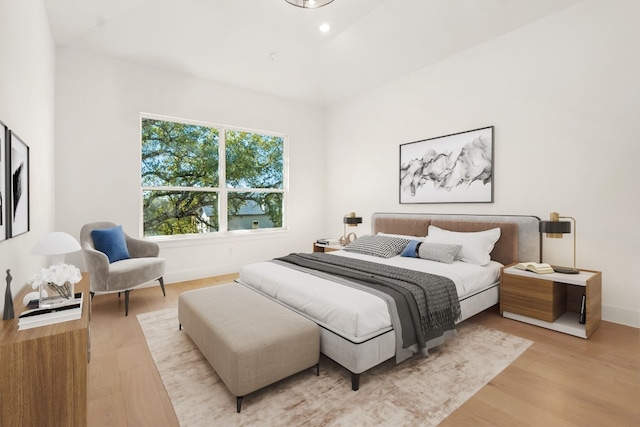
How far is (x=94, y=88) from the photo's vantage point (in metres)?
3.96

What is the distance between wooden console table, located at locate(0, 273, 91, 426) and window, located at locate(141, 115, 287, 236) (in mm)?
3268

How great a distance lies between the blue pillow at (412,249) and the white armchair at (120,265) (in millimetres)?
2896

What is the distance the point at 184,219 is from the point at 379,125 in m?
3.41

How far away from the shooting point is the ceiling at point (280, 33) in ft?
11.4

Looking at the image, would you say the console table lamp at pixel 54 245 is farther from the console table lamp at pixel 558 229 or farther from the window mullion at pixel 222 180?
the console table lamp at pixel 558 229

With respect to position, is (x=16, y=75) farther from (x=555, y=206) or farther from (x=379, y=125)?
(x=555, y=206)

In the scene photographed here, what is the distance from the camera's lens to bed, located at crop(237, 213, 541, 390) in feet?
6.68

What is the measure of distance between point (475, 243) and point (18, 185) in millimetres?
3979

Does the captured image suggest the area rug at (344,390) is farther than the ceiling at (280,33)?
No

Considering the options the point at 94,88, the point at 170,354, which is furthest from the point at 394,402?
the point at 94,88

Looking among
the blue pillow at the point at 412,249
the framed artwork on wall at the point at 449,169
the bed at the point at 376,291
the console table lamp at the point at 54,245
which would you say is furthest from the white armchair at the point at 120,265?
the framed artwork on wall at the point at 449,169

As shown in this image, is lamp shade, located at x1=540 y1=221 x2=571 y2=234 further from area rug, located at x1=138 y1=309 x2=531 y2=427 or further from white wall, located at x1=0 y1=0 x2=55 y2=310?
white wall, located at x1=0 y1=0 x2=55 y2=310

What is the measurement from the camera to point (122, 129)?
4164 millimetres

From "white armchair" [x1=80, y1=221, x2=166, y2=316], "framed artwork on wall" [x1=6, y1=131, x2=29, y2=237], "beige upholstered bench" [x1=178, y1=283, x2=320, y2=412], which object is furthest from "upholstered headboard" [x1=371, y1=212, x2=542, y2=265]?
"framed artwork on wall" [x1=6, y1=131, x2=29, y2=237]
